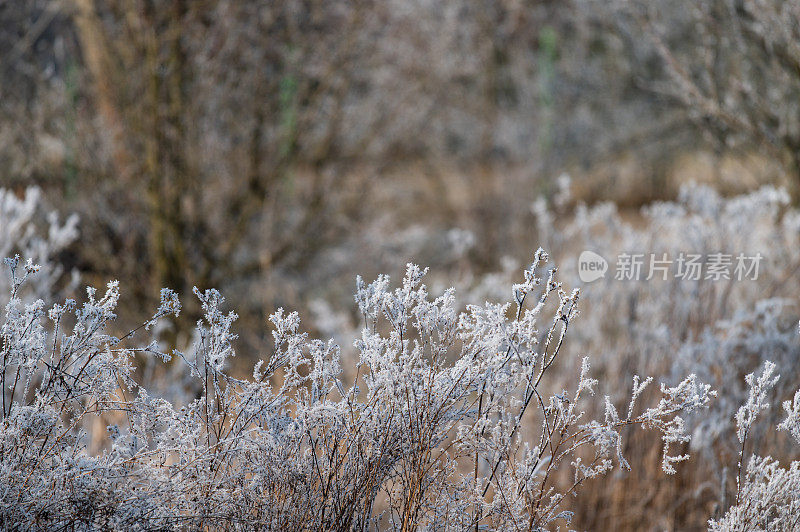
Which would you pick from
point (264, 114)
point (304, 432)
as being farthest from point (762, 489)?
point (264, 114)

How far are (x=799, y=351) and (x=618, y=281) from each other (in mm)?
1002

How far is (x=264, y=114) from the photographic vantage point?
479 cm

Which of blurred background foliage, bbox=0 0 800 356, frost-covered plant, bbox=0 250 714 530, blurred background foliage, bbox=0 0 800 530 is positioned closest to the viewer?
frost-covered plant, bbox=0 250 714 530

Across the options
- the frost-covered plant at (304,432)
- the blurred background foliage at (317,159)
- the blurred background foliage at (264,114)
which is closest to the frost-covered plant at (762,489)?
the frost-covered plant at (304,432)

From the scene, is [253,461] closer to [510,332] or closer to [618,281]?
[510,332]

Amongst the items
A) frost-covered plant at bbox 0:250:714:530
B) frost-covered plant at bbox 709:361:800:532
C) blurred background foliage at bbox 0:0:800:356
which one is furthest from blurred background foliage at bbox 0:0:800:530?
frost-covered plant at bbox 0:250:714:530

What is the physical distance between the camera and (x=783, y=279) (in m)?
3.93

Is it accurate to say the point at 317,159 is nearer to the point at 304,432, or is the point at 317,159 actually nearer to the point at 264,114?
the point at 264,114

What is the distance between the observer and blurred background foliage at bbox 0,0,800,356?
4.23m

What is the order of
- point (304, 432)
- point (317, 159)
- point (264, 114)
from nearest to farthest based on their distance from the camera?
point (304, 432)
point (264, 114)
point (317, 159)

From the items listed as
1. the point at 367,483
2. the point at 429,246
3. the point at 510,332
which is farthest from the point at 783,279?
the point at 429,246

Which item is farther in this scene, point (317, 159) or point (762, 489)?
point (317, 159)

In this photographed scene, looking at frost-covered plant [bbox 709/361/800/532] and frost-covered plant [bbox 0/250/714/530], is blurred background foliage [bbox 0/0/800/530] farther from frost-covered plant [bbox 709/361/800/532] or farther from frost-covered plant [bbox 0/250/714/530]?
frost-covered plant [bbox 0/250/714/530]

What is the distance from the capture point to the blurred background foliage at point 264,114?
4.23 metres
